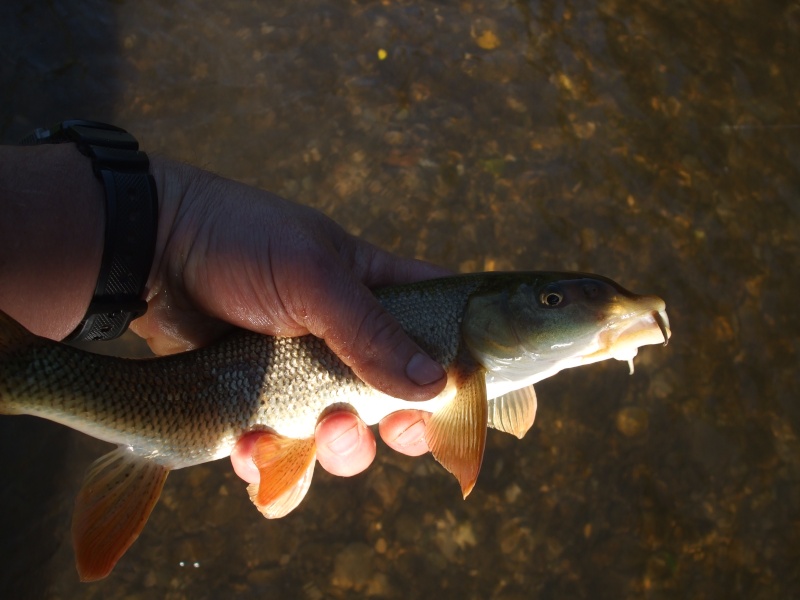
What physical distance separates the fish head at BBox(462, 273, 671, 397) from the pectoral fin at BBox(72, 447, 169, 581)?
1891 mm

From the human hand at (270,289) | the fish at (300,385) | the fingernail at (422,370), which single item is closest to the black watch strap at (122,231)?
the human hand at (270,289)

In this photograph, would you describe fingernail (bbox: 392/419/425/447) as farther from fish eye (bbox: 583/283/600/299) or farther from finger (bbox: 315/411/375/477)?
fish eye (bbox: 583/283/600/299)

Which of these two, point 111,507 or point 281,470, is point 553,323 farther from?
point 111,507

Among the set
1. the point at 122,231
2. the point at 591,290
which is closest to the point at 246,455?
the point at 122,231

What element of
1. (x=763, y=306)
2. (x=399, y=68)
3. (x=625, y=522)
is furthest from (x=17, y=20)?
(x=763, y=306)

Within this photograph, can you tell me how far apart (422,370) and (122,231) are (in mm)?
1801

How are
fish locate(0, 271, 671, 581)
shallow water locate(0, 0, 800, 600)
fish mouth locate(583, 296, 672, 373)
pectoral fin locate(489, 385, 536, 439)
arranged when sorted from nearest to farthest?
fish locate(0, 271, 671, 581) → fish mouth locate(583, 296, 672, 373) → pectoral fin locate(489, 385, 536, 439) → shallow water locate(0, 0, 800, 600)

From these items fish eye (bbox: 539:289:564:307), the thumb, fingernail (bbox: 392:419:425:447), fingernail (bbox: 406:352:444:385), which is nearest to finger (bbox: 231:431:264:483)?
the thumb

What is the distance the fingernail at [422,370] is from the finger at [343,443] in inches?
19.0

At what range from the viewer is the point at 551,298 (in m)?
3.44

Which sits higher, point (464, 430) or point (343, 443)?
point (464, 430)

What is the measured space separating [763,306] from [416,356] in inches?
178

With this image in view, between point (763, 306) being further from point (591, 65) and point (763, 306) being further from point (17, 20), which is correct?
point (17, 20)

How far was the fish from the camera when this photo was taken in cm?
312
